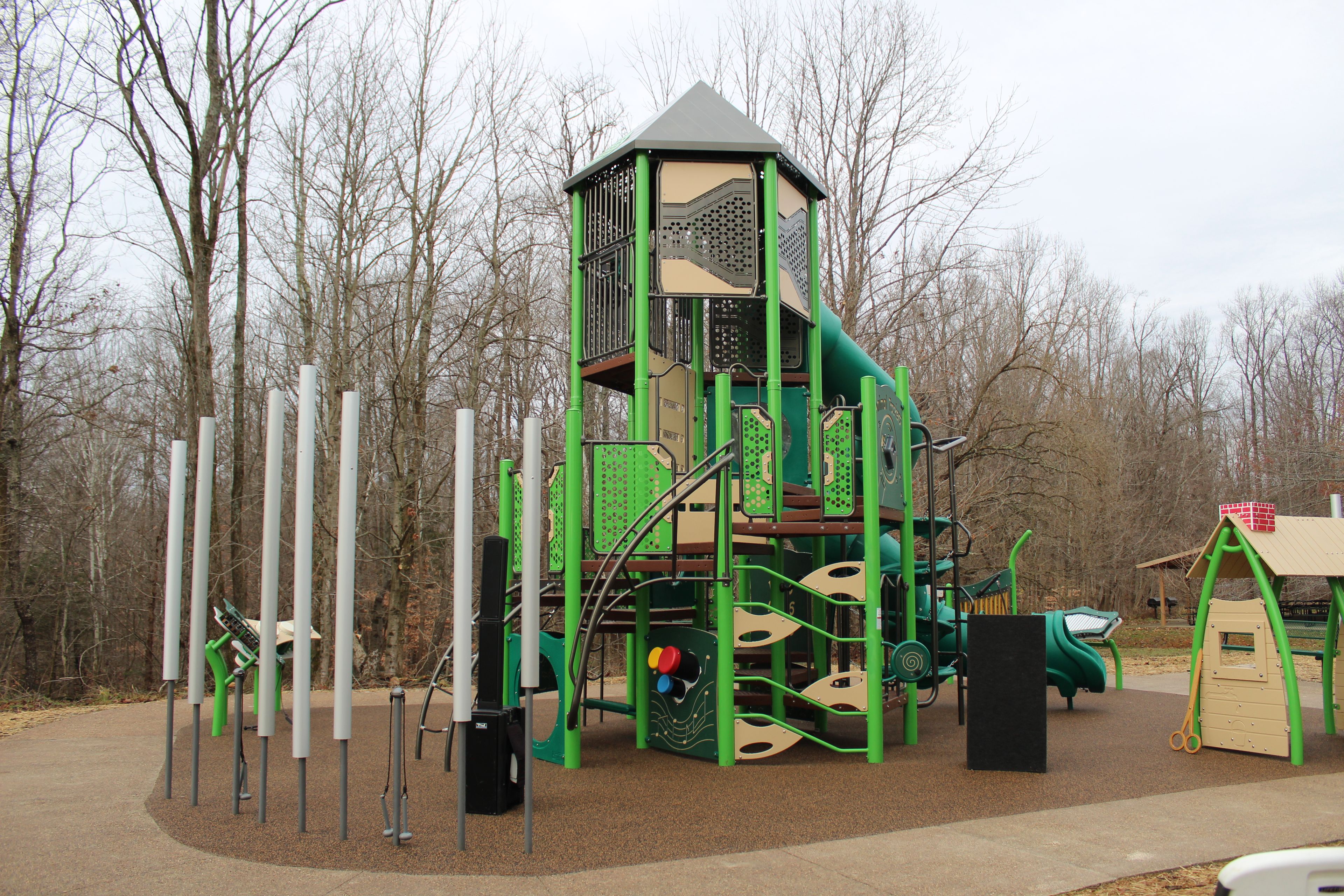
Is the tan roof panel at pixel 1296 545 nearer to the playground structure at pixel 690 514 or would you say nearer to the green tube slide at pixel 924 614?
the playground structure at pixel 690 514

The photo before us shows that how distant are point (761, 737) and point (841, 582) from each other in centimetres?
137

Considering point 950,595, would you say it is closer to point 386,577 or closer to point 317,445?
point 386,577

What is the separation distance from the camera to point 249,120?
50.8 ft

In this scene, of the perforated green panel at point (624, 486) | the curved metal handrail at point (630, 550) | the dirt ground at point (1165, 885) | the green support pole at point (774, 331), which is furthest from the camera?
the green support pole at point (774, 331)

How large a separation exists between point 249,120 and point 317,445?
6425 mm

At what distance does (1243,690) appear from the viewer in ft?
24.3

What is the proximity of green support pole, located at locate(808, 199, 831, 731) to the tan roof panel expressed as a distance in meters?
3.29

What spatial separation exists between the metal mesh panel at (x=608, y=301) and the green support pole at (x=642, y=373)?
0.40 meters

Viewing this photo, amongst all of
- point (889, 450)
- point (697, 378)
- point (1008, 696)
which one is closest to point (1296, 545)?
point (1008, 696)

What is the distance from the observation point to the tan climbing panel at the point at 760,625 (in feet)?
23.2

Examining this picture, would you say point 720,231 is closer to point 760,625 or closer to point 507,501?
point 507,501

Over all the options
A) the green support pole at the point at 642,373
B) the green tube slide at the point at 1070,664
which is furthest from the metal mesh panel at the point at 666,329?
the green tube slide at the point at 1070,664

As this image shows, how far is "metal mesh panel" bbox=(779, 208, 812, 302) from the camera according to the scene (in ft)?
27.2

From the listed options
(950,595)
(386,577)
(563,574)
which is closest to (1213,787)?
(563,574)
